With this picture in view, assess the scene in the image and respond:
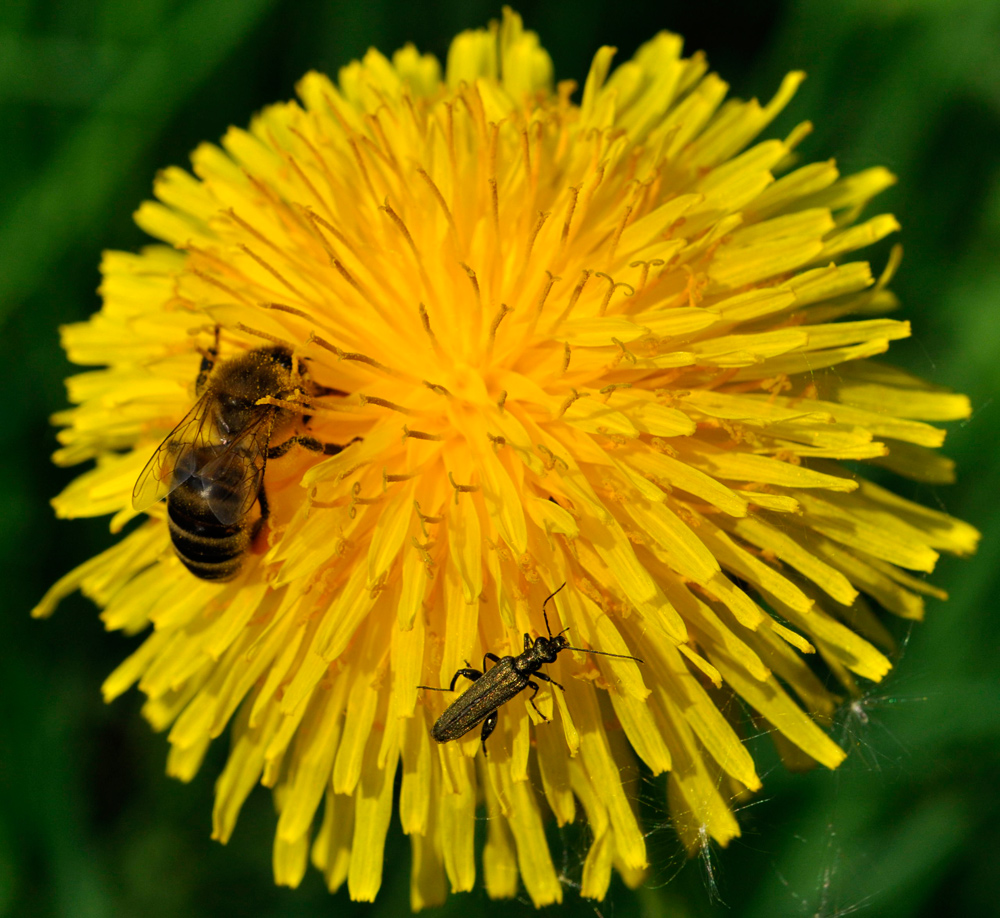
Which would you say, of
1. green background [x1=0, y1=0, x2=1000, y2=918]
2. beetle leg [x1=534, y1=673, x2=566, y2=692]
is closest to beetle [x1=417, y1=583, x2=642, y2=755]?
beetle leg [x1=534, y1=673, x2=566, y2=692]

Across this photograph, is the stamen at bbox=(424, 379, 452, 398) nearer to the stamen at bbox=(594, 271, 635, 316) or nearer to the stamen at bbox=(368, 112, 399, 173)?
the stamen at bbox=(594, 271, 635, 316)

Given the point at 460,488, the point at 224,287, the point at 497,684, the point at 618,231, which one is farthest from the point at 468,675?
the point at 224,287

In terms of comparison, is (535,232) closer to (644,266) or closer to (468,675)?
(644,266)

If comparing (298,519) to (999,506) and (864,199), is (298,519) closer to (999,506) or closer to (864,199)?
(864,199)

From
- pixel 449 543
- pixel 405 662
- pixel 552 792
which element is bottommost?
pixel 552 792

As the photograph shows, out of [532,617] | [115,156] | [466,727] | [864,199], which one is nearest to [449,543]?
[532,617]

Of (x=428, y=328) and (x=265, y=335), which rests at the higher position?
(x=265, y=335)
